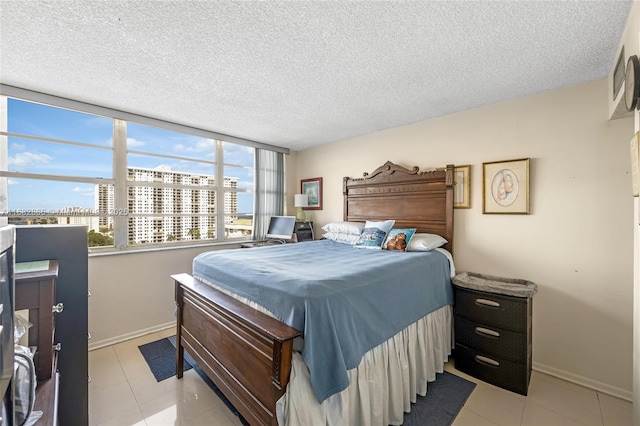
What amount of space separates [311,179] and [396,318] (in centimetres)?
308

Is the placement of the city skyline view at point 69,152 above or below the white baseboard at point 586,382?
above

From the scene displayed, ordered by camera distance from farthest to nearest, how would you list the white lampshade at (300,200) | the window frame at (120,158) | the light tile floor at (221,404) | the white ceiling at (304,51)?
the white lampshade at (300,200), the window frame at (120,158), the light tile floor at (221,404), the white ceiling at (304,51)

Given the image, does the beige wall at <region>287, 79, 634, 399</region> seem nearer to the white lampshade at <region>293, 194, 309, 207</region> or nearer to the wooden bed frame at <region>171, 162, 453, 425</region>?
the wooden bed frame at <region>171, 162, 453, 425</region>

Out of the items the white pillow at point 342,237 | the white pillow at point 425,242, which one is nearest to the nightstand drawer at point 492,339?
the white pillow at point 425,242

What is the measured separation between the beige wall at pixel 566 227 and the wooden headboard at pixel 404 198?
19 centimetres

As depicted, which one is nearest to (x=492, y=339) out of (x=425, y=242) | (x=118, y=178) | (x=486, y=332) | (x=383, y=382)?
Answer: (x=486, y=332)

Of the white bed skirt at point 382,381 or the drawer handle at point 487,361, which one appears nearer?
the white bed skirt at point 382,381

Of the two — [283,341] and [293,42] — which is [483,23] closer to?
[293,42]

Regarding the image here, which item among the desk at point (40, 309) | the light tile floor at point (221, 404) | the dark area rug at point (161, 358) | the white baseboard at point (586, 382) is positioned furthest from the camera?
the dark area rug at point (161, 358)

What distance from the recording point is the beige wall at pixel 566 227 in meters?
2.12

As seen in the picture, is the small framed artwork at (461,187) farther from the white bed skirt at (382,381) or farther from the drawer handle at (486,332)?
the drawer handle at (486,332)

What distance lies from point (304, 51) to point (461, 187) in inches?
81.8

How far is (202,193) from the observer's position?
3.85 meters

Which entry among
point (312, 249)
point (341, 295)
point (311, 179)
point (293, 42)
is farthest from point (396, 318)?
point (311, 179)
